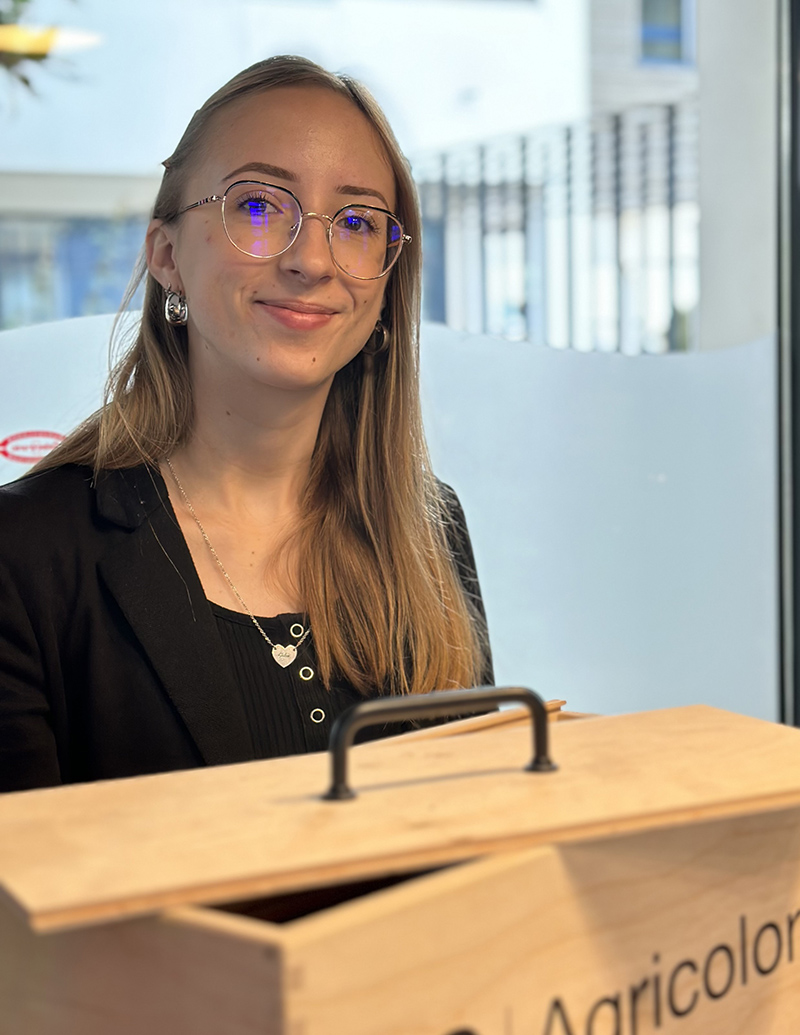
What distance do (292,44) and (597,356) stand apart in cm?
92

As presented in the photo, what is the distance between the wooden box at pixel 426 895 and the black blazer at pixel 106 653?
1.60 ft

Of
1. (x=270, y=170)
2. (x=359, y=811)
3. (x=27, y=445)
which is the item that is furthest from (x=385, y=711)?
(x=27, y=445)

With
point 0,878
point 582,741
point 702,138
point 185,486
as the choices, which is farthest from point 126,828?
point 702,138

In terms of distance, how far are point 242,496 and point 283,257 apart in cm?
31

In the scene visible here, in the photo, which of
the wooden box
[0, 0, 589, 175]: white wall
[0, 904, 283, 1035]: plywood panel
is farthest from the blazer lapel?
[0, 0, 589, 175]: white wall

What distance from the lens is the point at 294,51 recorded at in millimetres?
2246

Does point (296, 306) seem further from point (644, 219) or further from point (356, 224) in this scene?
point (644, 219)

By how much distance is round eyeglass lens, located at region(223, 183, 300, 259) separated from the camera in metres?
1.36

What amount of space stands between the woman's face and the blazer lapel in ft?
0.69

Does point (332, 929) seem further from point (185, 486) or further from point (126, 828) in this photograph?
point (185, 486)

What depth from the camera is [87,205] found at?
216 cm

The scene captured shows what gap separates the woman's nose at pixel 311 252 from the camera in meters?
1.36

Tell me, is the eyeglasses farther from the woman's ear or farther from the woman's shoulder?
the woman's shoulder

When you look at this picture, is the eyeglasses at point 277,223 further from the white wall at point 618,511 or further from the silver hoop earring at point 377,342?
the white wall at point 618,511
